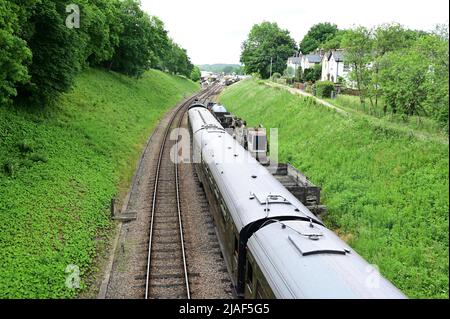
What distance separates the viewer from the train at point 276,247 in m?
7.35

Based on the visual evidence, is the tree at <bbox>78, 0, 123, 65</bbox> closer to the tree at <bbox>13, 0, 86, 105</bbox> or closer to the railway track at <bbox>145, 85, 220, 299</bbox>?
the tree at <bbox>13, 0, 86, 105</bbox>

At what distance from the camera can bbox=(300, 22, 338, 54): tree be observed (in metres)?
105

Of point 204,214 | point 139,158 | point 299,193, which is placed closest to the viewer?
point 299,193

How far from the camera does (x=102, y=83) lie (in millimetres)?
41938

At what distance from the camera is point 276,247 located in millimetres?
8852

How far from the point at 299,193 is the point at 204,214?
4.53m

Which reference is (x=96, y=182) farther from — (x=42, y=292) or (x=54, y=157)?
(x=42, y=292)

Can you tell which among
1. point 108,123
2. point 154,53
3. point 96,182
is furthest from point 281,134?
point 154,53

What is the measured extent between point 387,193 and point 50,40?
68.4ft

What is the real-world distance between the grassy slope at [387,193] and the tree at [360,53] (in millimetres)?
5909

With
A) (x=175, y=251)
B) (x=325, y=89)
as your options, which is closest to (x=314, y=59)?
(x=325, y=89)

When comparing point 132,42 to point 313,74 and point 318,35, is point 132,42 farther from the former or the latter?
point 318,35

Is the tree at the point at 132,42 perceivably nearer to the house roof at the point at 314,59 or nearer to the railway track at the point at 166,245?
the railway track at the point at 166,245

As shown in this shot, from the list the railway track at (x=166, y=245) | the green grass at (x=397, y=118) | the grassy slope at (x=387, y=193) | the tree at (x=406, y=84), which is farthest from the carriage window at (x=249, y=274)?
the tree at (x=406, y=84)
